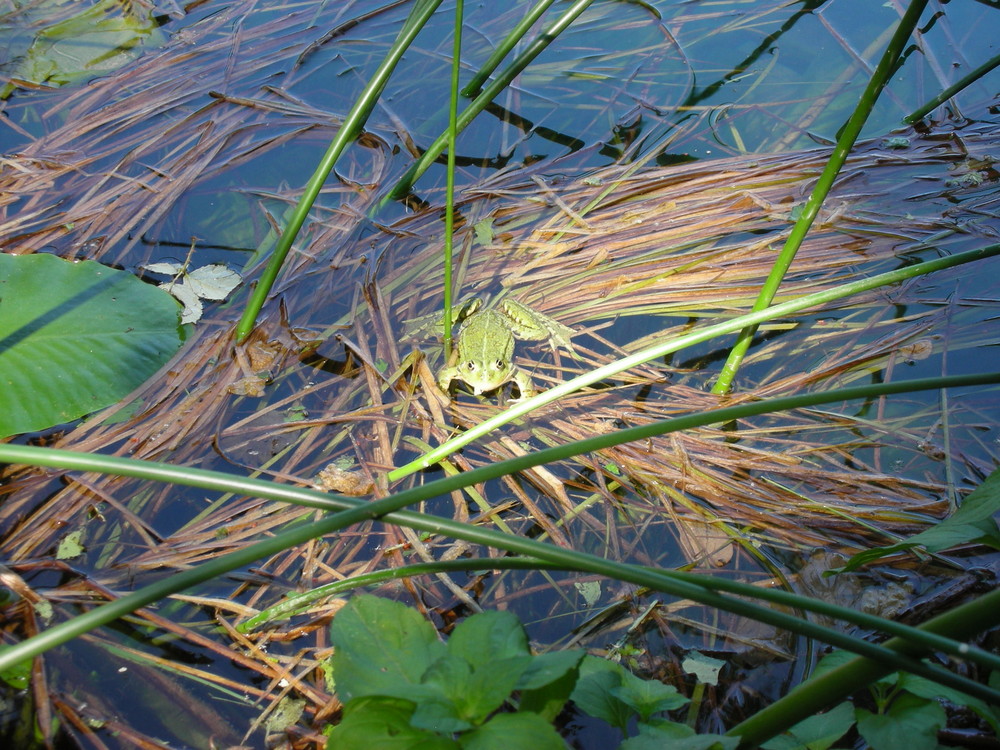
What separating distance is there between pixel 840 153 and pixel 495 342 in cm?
144

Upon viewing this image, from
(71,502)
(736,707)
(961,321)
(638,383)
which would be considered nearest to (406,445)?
(638,383)

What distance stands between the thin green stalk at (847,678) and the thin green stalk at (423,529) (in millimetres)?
64

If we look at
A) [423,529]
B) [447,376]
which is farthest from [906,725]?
[447,376]

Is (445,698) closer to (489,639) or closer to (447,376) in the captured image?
(489,639)

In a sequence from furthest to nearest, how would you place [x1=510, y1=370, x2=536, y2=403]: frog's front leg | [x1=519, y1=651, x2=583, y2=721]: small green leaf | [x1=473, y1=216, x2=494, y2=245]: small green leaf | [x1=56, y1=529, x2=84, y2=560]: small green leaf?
[x1=473, y1=216, x2=494, y2=245]: small green leaf → [x1=510, y1=370, x2=536, y2=403]: frog's front leg → [x1=56, y1=529, x2=84, y2=560]: small green leaf → [x1=519, y1=651, x2=583, y2=721]: small green leaf

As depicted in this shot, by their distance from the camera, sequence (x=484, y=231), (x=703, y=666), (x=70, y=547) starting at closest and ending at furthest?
(x=703, y=666) < (x=70, y=547) < (x=484, y=231)

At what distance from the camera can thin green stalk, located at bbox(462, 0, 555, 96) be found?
2.63m

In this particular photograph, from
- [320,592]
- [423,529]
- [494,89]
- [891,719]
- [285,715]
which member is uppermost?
[494,89]

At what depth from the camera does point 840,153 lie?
2.02 meters

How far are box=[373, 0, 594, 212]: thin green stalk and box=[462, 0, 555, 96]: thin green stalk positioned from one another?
0.07 metres

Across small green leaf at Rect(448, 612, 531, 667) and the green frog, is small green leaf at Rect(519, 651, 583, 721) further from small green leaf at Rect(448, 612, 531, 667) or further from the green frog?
the green frog

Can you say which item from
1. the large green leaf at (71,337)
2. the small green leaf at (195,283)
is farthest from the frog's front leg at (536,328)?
the large green leaf at (71,337)

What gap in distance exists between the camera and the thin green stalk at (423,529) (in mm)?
1021

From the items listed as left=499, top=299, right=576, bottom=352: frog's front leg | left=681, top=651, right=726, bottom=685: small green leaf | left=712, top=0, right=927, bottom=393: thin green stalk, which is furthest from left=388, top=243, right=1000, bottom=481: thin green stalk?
left=499, top=299, right=576, bottom=352: frog's front leg
